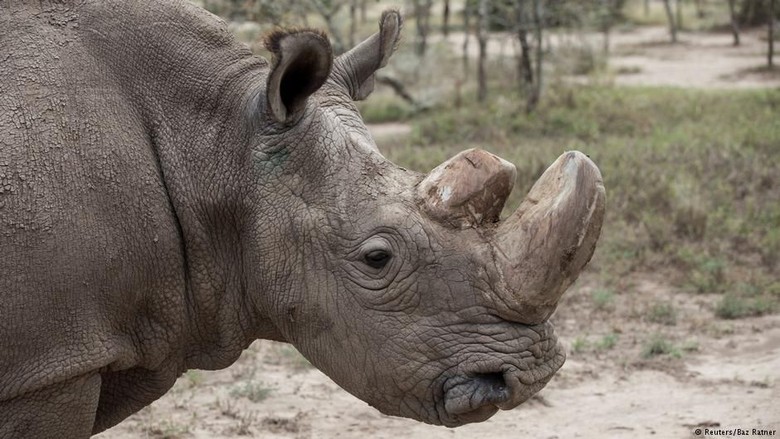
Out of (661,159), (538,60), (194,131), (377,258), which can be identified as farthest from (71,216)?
(538,60)

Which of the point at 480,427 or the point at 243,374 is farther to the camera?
the point at 243,374

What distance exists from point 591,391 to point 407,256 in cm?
350

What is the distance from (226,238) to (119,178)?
0.49 metres

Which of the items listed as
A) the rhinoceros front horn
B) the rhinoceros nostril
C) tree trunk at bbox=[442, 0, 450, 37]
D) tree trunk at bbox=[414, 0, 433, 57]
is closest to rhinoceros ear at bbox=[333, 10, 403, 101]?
the rhinoceros front horn

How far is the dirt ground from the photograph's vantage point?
670 cm

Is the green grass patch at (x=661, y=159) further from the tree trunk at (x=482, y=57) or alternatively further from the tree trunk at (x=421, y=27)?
the tree trunk at (x=421, y=27)

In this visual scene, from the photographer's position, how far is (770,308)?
8.68 meters

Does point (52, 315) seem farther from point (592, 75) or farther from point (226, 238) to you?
point (592, 75)

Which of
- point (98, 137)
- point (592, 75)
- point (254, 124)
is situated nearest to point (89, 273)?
point (98, 137)

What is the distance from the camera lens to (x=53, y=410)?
4.09 meters

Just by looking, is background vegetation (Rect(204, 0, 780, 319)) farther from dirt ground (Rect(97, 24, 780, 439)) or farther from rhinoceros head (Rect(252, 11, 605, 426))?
rhinoceros head (Rect(252, 11, 605, 426))

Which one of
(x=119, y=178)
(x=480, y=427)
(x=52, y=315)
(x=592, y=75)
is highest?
(x=119, y=178)

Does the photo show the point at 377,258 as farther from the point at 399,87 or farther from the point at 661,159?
the point at 399,87

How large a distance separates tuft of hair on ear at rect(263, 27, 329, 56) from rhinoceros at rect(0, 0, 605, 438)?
1 cm
